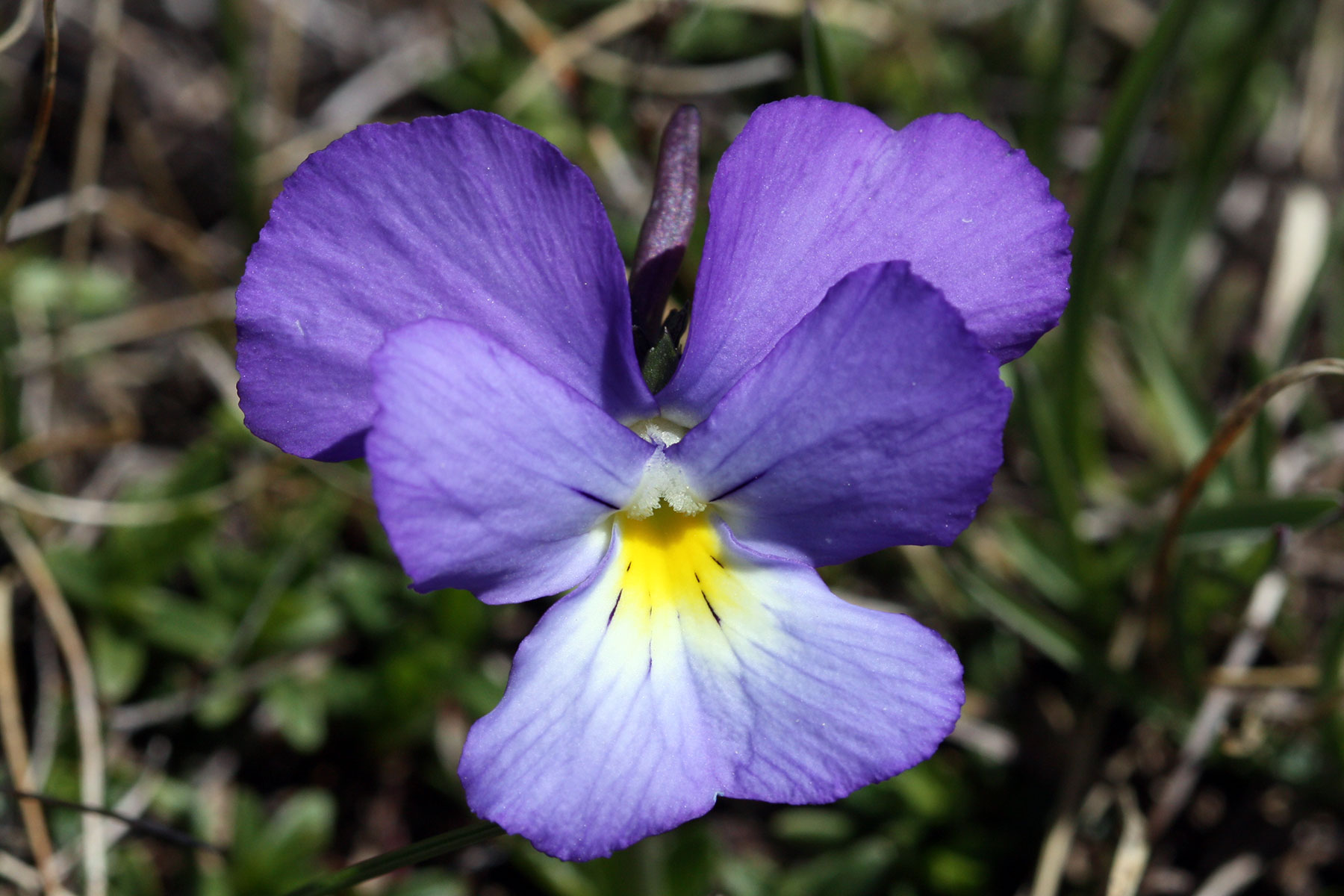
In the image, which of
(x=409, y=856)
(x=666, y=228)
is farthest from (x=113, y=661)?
(x=666, y=228)

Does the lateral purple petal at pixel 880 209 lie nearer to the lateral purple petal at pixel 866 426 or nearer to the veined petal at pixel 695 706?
the lateral purple petal at pixel 866 426

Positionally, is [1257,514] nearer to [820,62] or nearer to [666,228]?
[820,62]

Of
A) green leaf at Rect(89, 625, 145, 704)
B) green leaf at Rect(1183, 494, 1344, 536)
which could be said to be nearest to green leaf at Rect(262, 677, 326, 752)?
green leaf at Rect(89, 625, 145, 704)

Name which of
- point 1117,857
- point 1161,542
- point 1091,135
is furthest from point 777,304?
point 1091,135

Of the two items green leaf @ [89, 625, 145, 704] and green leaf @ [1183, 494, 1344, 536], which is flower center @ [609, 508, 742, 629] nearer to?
green leaf @ [1183, 494, 1344, 536]

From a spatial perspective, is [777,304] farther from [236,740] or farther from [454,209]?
[236,740]
